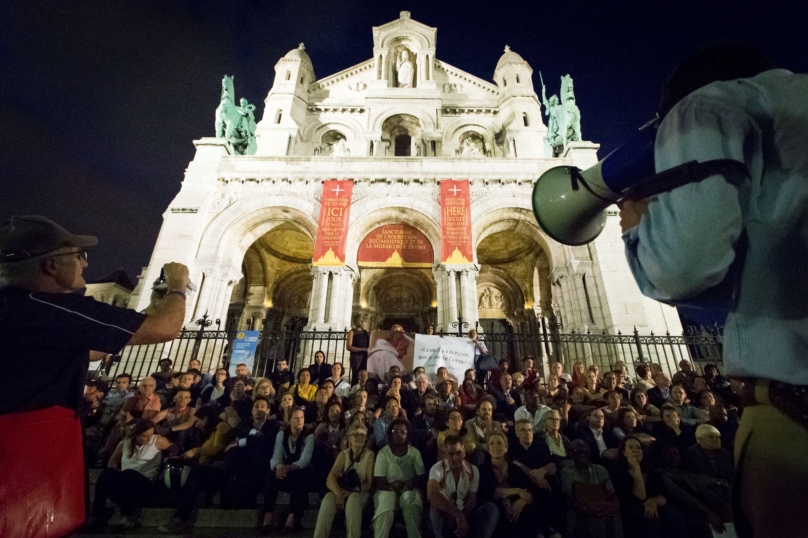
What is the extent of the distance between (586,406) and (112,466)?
6852 mm

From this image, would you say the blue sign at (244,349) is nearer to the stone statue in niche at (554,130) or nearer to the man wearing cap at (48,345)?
the man wearing cap at (48,345)

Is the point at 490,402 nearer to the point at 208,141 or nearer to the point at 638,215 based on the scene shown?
the point at 638,215

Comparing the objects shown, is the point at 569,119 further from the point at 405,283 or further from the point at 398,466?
the point at 398,466

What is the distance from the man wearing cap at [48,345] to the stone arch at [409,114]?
59.8 ft

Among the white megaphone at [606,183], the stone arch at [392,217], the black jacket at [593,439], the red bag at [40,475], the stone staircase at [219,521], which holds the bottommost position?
the stone staircase at [219,521]

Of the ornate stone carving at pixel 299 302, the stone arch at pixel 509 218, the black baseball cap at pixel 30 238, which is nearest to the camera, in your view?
the black baseball cap at pixel 30 238

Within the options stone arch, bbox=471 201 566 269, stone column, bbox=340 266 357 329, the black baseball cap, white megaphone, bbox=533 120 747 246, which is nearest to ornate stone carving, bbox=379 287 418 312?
stone column, bbox=340 266 357 329

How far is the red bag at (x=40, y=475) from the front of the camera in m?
1.30

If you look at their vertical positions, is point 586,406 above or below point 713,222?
below

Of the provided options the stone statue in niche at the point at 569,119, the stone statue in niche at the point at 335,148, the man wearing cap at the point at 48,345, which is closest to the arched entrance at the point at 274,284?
the stone statue in niche at the point at 335,148

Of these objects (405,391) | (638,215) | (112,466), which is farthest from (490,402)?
(112,466)

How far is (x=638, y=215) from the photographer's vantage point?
3.82 ft

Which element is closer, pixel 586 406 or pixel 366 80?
pixel 586 406

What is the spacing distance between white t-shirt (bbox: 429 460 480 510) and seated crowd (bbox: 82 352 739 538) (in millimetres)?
15
